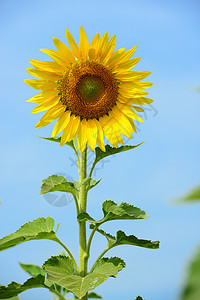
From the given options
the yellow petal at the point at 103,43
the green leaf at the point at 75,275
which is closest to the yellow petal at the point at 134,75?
the yellow petal at the point at 103,43

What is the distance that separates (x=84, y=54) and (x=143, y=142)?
81cm

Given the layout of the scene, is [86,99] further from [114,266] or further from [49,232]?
[114,266]

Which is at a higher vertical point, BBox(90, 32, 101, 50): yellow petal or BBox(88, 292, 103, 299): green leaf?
BBox(90, 32, 101, 50): yellow petal

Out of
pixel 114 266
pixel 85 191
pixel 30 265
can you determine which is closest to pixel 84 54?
pixel 85 191

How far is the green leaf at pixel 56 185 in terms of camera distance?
2304 millimetres

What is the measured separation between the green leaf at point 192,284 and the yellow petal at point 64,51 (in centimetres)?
252

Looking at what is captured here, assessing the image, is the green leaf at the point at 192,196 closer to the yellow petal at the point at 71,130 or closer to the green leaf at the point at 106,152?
the green leaf at the point at 106,152

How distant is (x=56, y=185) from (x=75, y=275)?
616 mm

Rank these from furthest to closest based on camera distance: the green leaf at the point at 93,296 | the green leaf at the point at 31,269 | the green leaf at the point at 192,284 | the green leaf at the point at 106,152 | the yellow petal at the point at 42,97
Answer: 1. the green leaf at the point at 93,296
2. the green leaf at the point at 31,269
3. the yellow petal at the point at 42,97
4. the green leaf at the point at 106,152
5. the green leaf at the point at 192,284

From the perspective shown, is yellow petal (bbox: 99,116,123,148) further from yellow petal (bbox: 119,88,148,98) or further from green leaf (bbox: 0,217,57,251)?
green leaf (bbox: 0,217,57,251)

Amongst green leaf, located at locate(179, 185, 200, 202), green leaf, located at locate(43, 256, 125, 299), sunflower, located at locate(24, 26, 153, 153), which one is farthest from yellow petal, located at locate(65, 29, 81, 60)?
green leaf, located at locate(179, 185, 200, 202)

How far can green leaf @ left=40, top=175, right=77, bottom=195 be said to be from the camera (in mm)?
2304

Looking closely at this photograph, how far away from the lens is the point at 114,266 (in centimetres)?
228

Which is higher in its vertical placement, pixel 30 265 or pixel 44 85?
pixel 44 85
